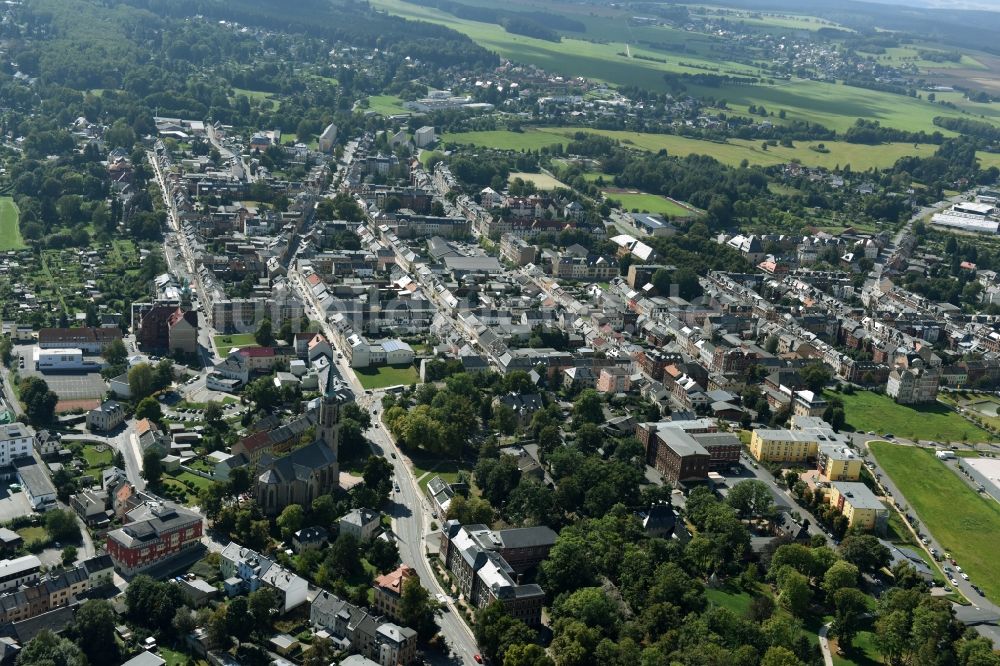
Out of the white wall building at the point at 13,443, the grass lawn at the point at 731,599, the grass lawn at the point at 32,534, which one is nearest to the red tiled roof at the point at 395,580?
the grass lawn at the point at 731,599

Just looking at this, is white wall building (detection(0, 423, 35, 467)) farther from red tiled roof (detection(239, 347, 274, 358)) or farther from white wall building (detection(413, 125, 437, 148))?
white wall building (detection(413, 125, 437, 148))

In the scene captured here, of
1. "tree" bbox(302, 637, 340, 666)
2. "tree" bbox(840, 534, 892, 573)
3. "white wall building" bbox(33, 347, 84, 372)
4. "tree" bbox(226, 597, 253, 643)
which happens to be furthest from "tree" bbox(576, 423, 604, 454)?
"white wall building" bbox(33, 347, 84, 372)

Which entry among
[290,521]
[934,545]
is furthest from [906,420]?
[290,521]

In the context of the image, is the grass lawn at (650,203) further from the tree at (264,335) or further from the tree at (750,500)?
the tree at (750,500)

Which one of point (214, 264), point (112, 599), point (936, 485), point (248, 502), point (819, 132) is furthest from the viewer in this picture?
point (819, 132)

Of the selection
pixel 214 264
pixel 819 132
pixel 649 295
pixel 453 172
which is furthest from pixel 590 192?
pixel 819 132

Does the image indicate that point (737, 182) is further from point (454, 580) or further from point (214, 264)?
point (454, 580)

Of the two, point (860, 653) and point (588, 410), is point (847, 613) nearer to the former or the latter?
point (860, 653)
